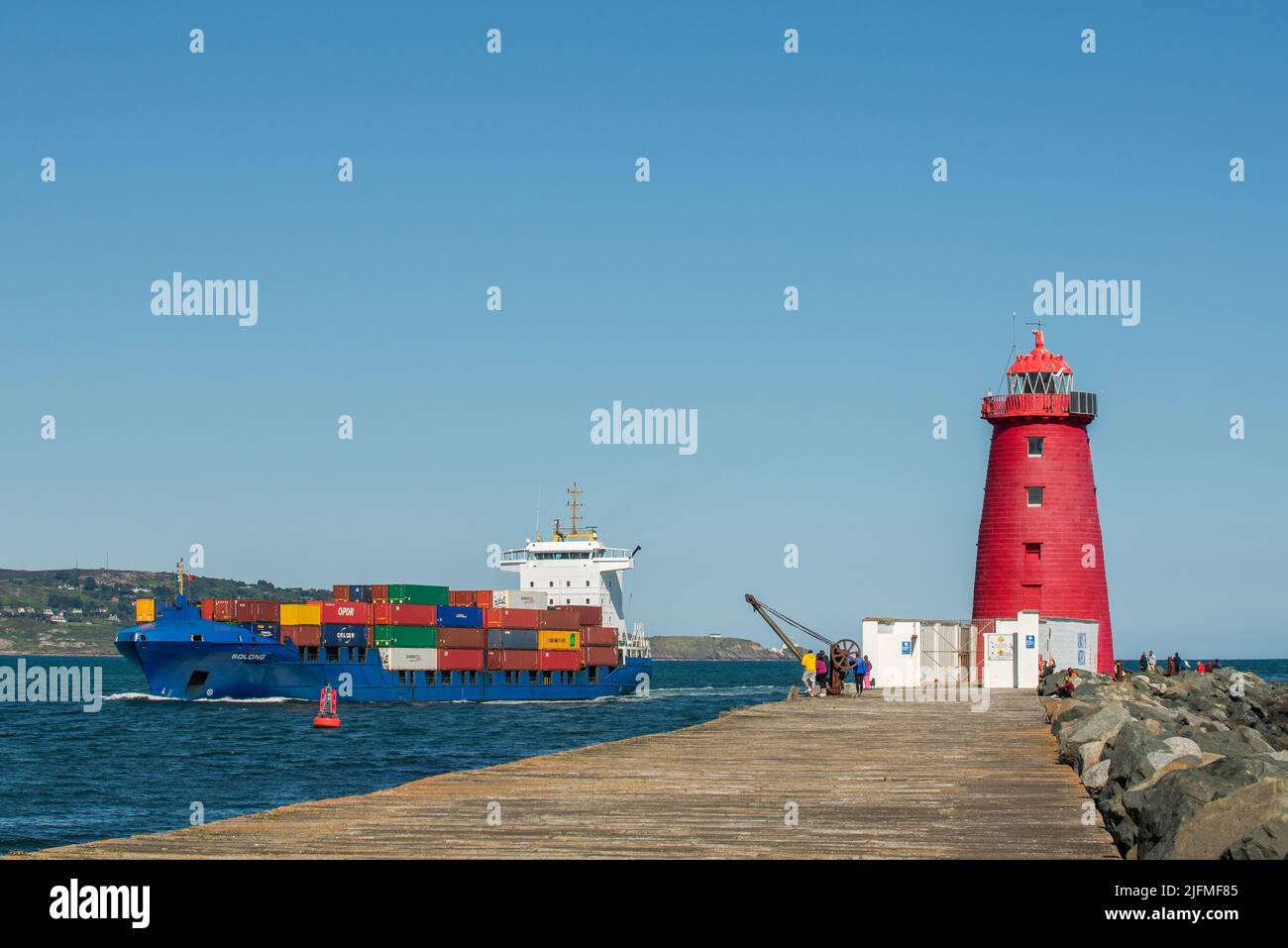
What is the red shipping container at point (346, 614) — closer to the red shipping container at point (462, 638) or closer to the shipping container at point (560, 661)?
the red shipping container at point (462, 638)

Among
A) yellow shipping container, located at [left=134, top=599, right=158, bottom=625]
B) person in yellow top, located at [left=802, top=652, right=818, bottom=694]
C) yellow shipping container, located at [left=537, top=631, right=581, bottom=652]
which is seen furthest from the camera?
yellow shipping container, located at [left=537, top=631, right=581, bottom=652]

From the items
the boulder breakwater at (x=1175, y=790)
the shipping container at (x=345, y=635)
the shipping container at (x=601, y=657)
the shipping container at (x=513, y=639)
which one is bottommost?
the shipping container at (x=601, y=657)

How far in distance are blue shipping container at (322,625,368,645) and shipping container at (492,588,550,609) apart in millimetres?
14102

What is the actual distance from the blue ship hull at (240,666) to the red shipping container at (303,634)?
1.52 feet

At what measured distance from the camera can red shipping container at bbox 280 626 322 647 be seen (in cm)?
7425

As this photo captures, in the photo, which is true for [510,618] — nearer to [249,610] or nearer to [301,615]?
[301,615]

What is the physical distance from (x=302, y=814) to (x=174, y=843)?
169 centimetres

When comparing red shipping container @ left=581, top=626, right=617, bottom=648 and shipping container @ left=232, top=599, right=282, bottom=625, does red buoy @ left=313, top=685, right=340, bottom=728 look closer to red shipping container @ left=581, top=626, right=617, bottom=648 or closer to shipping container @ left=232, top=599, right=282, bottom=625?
shipping container @ left=232, top=599, right=282, bottom=625
